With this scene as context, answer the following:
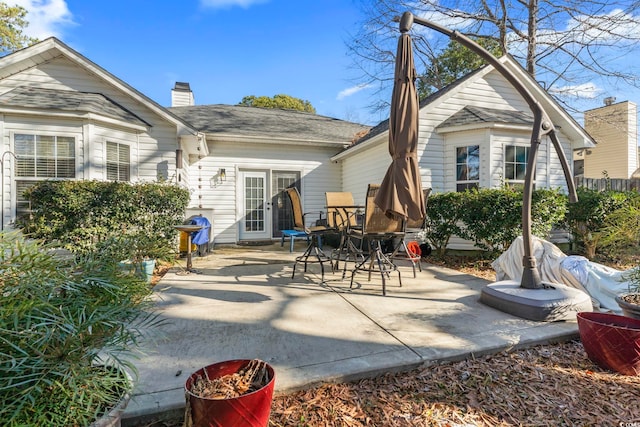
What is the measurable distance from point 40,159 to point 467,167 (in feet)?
28.9

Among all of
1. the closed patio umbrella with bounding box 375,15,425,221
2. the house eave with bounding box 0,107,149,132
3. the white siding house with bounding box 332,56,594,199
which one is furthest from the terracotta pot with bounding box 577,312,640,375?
the house eave with bounding box 0,107,149,132

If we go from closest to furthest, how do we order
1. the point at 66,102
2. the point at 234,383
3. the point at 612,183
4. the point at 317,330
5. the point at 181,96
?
the point at 234,383 < the point at 317,330 < the point at 66,102 < the point at 612,183 < the point at 181,96

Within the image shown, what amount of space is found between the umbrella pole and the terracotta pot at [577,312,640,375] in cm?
55

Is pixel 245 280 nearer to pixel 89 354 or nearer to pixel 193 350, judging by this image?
pixel 193 350

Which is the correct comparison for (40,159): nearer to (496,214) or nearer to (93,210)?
(93,210)

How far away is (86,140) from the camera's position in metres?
5.98

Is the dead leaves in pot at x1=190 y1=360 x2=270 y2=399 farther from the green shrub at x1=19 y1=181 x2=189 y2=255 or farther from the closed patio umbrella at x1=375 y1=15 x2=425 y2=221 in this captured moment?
the green shrub at x1=19 y1=181 x2=189 y2=255

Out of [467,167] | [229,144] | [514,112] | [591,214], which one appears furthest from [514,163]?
[229,144]

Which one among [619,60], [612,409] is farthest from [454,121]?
[619,60]

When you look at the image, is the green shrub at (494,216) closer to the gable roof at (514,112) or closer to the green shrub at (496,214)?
the green shrub at (496,214)

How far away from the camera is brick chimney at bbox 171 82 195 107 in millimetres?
11883

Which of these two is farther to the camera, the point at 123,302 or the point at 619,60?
the point at 619,60

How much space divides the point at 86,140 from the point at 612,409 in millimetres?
7884

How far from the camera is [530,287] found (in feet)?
10.1
